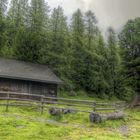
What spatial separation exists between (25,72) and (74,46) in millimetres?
19117

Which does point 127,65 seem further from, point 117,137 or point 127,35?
point 117,137

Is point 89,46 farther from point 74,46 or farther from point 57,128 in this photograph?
point 57,128

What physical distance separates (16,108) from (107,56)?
35236 mm

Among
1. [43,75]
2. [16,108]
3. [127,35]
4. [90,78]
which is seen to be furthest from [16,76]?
[90,78]

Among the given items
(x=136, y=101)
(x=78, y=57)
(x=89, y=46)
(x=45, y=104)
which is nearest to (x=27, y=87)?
(x=45, y=104)

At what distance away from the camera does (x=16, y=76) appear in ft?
110

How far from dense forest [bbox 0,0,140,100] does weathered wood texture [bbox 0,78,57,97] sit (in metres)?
9.64

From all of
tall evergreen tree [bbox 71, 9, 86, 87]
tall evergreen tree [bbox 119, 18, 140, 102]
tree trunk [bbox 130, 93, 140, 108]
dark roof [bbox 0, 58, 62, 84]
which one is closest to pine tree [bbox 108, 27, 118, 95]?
tall evergreen tree [bbox 71, 9, 86, 87]

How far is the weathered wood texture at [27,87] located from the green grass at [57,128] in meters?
9.40

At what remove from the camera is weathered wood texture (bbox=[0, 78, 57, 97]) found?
3388cm

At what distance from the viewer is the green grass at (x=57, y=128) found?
1692 centimetres

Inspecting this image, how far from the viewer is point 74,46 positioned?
53.1 metres

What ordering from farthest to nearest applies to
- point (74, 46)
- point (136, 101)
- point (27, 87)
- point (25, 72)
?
point (74, 46)
point (136, 101)
point (25, 72)
point (27, 87)

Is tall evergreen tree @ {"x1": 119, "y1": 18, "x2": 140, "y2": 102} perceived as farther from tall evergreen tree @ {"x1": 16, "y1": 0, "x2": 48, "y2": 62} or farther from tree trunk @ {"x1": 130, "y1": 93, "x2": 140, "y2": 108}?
tall evergreen tree @ {"x1": 16, "y1": 0, "x2": 48, "y2": 62}
